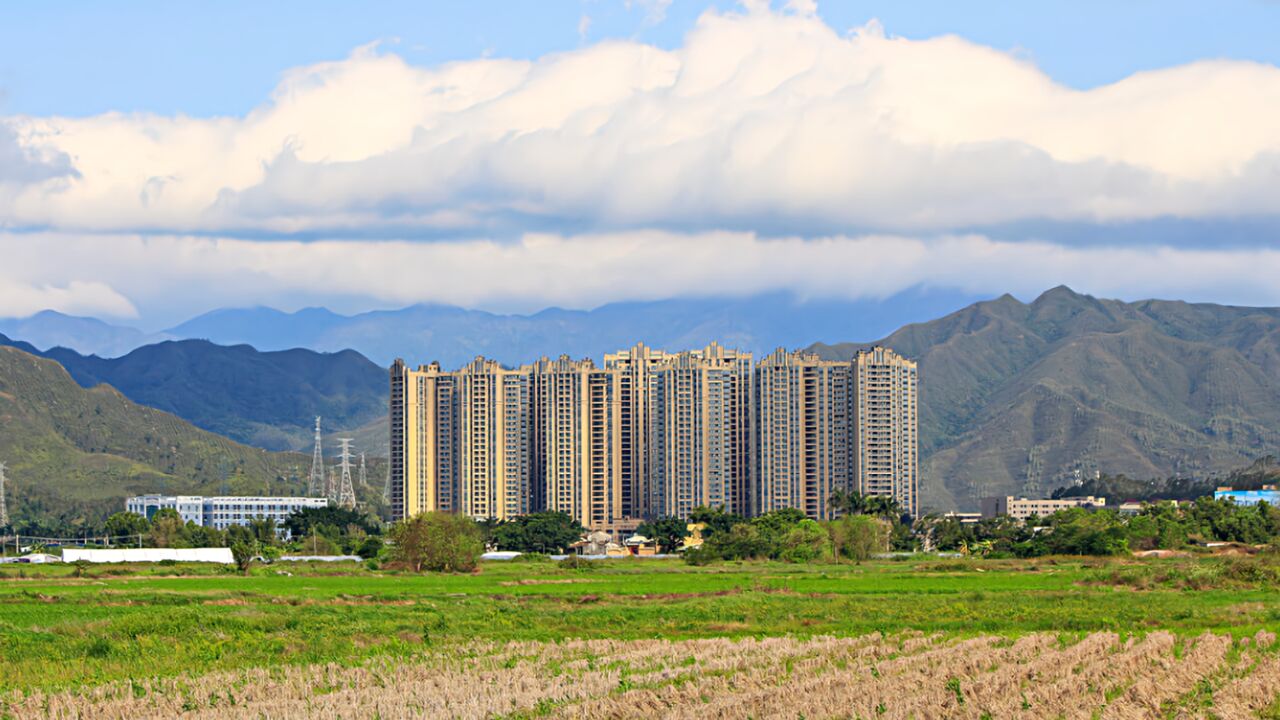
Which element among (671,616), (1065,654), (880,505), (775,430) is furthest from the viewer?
(775,430)

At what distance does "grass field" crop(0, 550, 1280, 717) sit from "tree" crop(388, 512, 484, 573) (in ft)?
51.7

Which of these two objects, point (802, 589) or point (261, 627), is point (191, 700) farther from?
point (802, 589)

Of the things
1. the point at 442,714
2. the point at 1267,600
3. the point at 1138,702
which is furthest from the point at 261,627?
the point at 1267,600

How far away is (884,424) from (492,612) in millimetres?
128473

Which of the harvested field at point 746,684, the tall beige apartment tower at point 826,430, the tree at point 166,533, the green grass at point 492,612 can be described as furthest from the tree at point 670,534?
the harvested field at point 746,684

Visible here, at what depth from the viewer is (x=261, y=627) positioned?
157 feet

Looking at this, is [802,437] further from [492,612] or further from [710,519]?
[492,612]

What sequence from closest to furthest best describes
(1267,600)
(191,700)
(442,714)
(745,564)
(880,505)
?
(442,714) → (191,700) → (1267,600) → (745,564) → (880,505)

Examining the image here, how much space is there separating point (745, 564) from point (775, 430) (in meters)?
70.1

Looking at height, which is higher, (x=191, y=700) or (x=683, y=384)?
(x=683, y=384)

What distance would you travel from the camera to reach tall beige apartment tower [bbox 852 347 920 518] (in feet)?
582

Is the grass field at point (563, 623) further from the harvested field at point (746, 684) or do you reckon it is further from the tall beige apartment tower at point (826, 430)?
the tall beige apartment tower at point (826, 430)

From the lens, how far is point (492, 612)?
54.2 metres

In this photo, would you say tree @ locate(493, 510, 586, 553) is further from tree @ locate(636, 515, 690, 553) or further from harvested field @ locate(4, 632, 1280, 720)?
harvested field @ locate(4, 632, 1280, 720)
